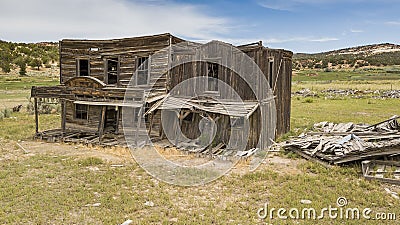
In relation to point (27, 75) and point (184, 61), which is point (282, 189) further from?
point (27, 75)

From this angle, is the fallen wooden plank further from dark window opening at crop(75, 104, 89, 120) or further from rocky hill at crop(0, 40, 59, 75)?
rocky hill at crop(0, 40, 59, 75)

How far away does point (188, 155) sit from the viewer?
45.2 feet

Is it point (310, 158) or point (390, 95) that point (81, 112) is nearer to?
point (310, 158)

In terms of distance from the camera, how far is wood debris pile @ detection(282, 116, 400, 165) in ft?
36.2

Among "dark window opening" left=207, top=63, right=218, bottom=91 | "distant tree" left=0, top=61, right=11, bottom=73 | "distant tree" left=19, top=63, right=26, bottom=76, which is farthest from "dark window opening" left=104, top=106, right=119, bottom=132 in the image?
"distant tree" left=0, top=61, right=11, bottom=73

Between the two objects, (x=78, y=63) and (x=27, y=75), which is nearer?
(x=78, y=63)

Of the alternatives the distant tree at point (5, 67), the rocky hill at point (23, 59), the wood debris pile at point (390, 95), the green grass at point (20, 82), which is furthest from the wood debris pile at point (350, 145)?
the distant tree at point (5, 67)

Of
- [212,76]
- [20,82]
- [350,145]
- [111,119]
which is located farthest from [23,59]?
[350,145]

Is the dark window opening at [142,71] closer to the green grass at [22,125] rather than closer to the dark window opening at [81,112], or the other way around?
the dark window opening at [81,112]

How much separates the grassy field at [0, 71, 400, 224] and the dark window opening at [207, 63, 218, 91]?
14.6 feet

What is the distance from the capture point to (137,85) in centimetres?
1698

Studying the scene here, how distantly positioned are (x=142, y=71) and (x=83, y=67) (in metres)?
4.06

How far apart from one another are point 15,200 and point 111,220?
292 cm

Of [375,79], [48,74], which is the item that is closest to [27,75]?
[48,74]
